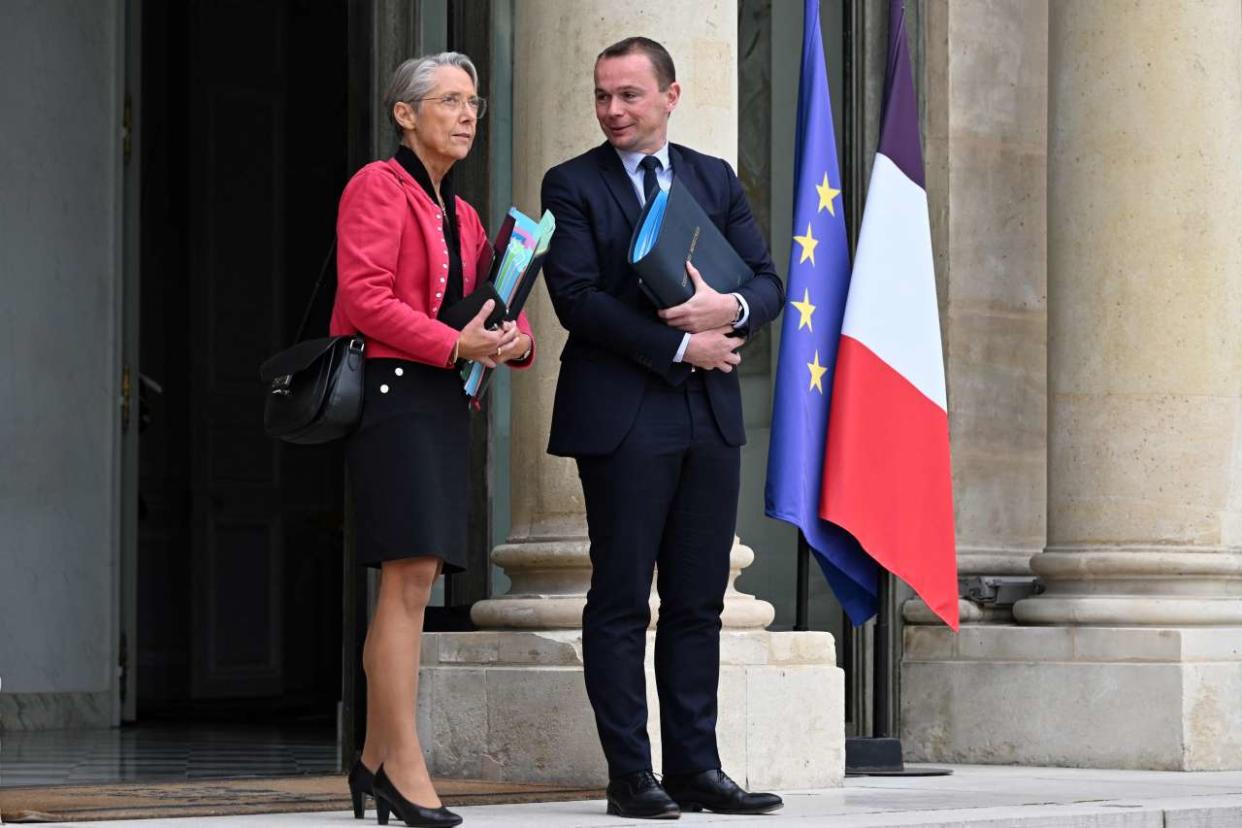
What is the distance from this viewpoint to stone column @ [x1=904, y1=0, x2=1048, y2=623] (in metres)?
9.60

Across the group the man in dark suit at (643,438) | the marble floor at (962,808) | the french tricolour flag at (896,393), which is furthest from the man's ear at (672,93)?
the french tricolour flag at (896,393)

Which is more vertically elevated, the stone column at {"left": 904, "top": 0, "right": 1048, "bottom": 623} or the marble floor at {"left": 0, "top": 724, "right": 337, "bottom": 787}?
the stone column at {"left": 904, "top": 0, "right": 1048, "bottom": 623}

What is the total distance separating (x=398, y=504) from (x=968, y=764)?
417cm

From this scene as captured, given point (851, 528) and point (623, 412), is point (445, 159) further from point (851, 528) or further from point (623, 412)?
point (851, 528)

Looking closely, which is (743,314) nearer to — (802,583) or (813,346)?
(813,346)

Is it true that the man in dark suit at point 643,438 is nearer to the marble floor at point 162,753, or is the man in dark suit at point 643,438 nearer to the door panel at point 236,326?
the marble floor at point 162,753

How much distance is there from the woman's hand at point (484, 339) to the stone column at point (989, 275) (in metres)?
4.11

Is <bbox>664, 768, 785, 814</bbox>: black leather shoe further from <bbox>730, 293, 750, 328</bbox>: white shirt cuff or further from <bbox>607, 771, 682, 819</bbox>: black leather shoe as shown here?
<bbox>730, 293, 750, 328</bbox>: white shirt cuff

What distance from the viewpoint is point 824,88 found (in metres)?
8.33

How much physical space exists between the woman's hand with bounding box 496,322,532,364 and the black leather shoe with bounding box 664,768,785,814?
1.18 meters

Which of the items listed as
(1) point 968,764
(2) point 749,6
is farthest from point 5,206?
(1) point 968,764

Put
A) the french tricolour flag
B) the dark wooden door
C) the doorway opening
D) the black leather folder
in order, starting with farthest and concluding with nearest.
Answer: the dark wooden door → the doorway opening → the french tricolour flag → the black leather folder

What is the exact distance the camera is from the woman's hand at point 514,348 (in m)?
5.78

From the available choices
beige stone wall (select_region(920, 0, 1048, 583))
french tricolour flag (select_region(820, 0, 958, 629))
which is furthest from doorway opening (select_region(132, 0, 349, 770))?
french tricolour flag (select_region(820, 0, 958, 629))
